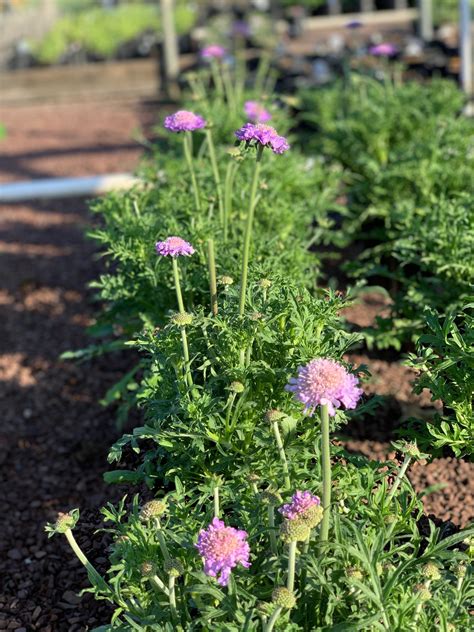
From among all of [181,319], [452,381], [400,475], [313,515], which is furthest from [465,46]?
[313,515]

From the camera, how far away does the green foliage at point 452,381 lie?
2406 millimetres

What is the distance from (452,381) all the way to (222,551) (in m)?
1.07

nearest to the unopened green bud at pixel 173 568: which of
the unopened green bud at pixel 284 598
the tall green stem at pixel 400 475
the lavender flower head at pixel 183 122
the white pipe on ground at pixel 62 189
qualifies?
the unopened green bud at pixel 284 598

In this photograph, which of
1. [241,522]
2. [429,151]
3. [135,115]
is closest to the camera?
[241,522]

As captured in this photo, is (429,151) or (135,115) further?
(135,115)

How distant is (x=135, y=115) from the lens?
36.0 feet

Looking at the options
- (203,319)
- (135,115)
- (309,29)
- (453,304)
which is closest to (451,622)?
(203,319)

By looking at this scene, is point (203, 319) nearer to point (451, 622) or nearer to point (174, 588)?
point (174, 588)

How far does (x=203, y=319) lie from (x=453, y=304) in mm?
1150

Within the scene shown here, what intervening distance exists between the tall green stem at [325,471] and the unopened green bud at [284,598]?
23cm

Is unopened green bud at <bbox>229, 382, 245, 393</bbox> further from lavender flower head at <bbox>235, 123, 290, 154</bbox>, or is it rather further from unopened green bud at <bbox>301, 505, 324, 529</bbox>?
lavender flower head at <bbox>235, 123, 290, 154</bbox>

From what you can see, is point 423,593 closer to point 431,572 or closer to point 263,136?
point 431,572

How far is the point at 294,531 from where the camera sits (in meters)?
1.71

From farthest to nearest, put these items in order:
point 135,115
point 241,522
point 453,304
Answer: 1. point 135,115
2. point 453,304
3. point 241,522
